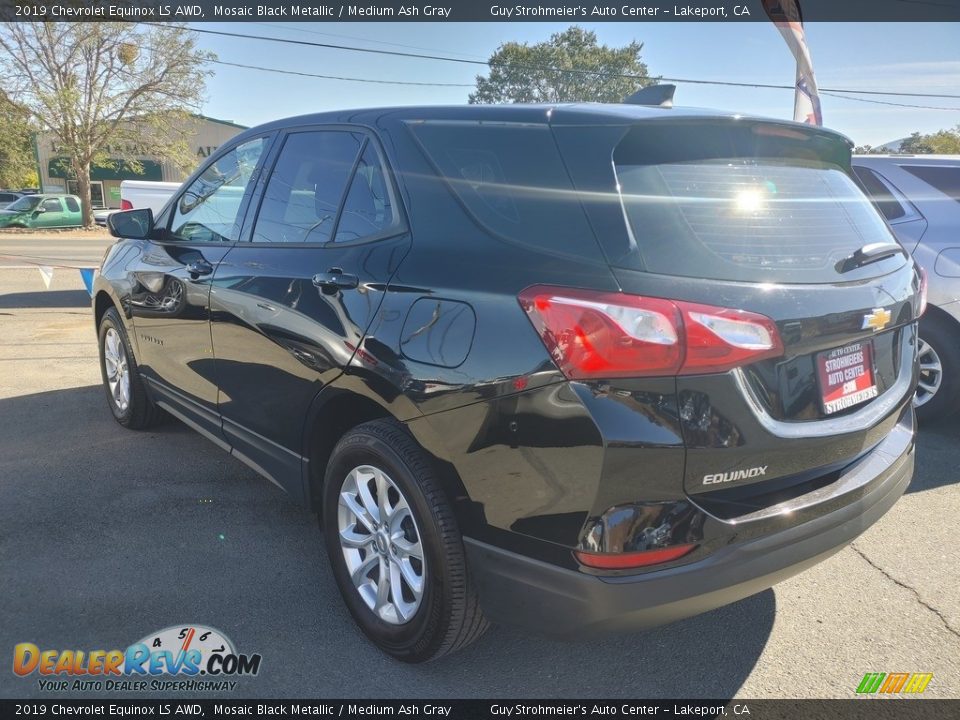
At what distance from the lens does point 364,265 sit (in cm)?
252

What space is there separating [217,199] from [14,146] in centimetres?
3910

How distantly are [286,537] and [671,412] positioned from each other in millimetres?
2167

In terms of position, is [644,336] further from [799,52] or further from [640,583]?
[799,52]

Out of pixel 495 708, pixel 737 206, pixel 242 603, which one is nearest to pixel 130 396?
pixel 242 603

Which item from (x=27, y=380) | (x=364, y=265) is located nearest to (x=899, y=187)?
(x=364, y=265)

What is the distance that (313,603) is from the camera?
2.87 metres

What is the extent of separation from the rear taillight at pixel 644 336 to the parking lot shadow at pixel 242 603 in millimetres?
1184

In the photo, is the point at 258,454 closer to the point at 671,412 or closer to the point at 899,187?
the point at 671,412

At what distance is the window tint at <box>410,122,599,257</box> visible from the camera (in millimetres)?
2076

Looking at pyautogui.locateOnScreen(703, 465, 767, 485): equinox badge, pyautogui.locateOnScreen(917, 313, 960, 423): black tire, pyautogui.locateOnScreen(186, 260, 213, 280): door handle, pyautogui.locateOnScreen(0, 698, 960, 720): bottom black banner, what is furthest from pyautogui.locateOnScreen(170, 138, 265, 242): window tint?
pyautogui.locateOnScreen(917, 313, 960, 423): black tire

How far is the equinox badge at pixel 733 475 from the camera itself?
1.93 meters

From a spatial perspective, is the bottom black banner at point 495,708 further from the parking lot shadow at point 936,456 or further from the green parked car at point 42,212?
the green parked car at point 42,212

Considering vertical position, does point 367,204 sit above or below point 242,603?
above
